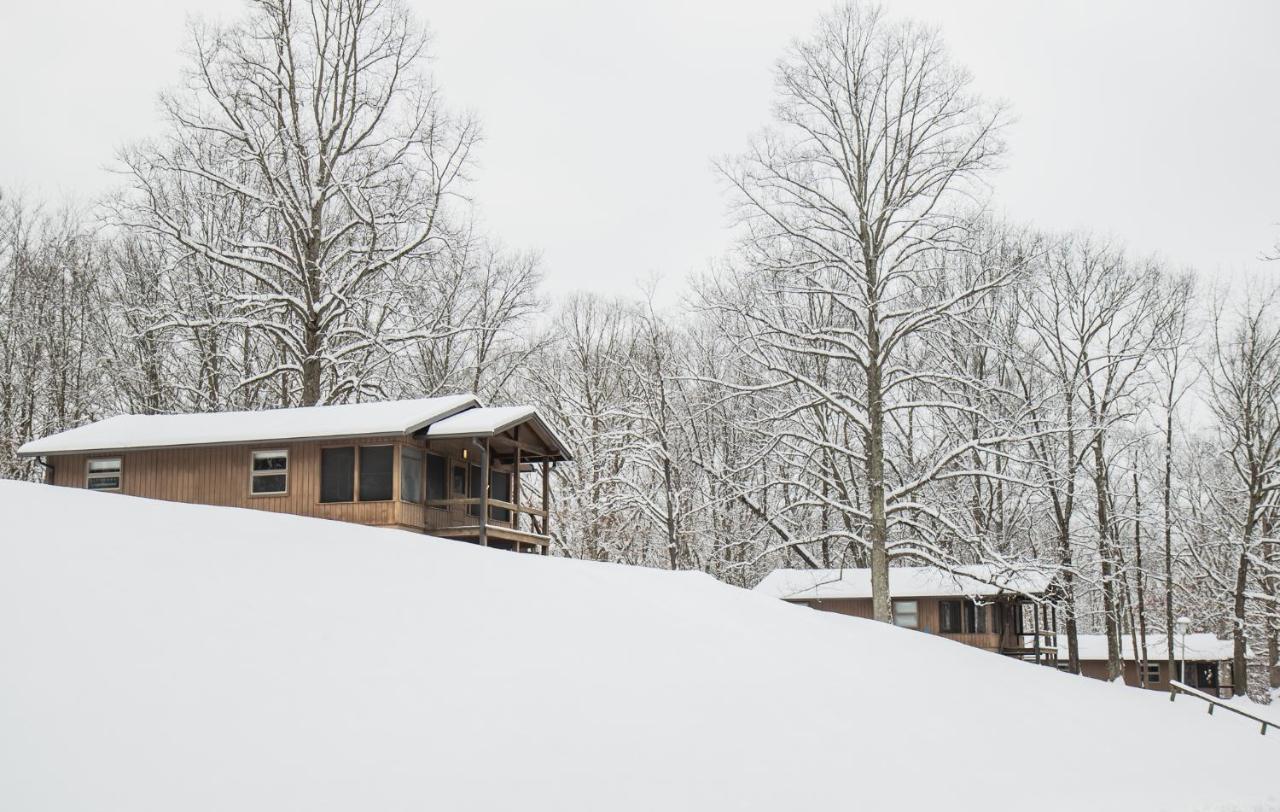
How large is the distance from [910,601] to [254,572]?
30716 mm

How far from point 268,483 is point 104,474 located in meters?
4.19

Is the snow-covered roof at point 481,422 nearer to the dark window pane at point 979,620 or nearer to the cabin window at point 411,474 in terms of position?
the cabin window at point 411,474

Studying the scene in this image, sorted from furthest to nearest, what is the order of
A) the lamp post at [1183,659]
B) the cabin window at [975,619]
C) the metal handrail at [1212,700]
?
the lamp post at [1183,659], the cabin window at [975,619], the metal handrail at [1212,700]

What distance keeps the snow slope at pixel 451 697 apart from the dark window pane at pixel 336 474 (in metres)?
6.15

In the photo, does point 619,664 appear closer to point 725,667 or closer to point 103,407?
point 725,667

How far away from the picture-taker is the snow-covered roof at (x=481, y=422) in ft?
79.4

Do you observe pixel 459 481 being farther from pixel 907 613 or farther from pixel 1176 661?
pixel 1176 661

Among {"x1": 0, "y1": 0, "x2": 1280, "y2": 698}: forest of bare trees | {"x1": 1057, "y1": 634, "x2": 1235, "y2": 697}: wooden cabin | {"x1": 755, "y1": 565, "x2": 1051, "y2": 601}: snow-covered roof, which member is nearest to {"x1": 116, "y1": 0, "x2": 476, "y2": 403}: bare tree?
{"x1": 0, "y1": 0, "x2": 1280, "y2": 698}: forest of bare trees

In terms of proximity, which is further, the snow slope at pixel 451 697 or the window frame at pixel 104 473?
the window frame at pixel 104 473

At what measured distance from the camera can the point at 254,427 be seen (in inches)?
960

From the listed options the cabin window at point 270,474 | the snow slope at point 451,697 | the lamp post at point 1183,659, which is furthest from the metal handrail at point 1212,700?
the lamp post at point 1183,659

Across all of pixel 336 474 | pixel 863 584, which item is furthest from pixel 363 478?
pixel 863 584

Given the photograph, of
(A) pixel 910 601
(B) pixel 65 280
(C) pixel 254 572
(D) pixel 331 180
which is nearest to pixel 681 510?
(A) pixel 910 601

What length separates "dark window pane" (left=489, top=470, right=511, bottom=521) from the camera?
29.5m
